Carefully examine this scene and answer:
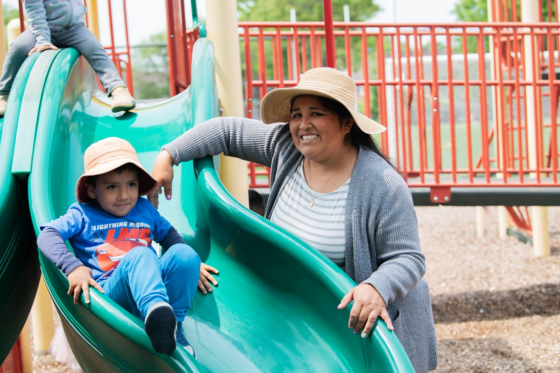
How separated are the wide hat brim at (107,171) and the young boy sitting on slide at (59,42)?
3.87ft

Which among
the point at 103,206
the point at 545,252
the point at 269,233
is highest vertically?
the point at 103,206

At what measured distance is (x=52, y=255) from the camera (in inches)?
85.4

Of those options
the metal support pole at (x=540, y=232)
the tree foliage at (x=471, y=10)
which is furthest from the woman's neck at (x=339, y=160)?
the tree foliage at (x=471, y=10)

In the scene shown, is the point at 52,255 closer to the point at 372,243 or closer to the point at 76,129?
the point at 372,243

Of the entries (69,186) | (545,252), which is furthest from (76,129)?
(545,252)

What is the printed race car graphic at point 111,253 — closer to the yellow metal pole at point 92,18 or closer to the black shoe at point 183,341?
the black shoe at point 183,341

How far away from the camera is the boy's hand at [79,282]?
2.14m

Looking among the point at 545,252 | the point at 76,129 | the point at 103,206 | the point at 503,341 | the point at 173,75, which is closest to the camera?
the point at 103,206

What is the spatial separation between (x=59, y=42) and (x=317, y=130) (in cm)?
219

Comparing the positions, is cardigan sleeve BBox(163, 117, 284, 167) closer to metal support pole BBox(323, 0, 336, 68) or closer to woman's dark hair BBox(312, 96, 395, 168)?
woman's dark hair BBox(312, 96, 395, 168)

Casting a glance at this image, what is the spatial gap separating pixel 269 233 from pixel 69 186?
3.65 ft

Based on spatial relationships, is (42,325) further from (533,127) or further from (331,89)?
(533,127)

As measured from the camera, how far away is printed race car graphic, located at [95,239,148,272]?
2344 millimetres

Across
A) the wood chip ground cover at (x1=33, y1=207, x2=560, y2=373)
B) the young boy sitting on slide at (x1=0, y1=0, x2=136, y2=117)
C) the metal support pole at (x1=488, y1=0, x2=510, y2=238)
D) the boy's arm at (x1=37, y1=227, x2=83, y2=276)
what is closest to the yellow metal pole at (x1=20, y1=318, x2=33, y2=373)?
the wood chip ground cover at (x1=33, y1=207, x2=560, y2=373)
